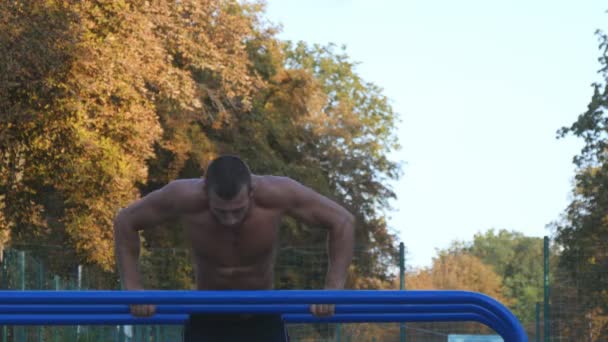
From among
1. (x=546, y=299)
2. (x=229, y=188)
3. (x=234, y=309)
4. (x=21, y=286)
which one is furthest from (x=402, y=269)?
(x=234, y=309)

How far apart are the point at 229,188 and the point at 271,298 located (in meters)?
1.03

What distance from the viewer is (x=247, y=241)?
231 inches

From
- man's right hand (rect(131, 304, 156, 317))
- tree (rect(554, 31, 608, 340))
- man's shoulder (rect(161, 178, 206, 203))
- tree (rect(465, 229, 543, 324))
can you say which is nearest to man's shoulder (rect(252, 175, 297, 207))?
man's shoulder (rect(161, 178, 206, 203))

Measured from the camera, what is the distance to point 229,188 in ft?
17.1

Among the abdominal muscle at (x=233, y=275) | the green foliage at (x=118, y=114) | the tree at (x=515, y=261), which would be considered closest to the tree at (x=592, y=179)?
the green foliage at (x=118, y=114)

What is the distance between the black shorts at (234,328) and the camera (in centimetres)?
573

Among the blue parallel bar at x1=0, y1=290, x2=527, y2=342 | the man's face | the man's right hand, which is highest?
the man's face

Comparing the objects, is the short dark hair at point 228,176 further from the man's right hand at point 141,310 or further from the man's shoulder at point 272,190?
the man's right hand at point 141,310

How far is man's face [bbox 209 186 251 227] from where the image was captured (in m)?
5.27

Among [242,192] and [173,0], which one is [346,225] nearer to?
[242,192]

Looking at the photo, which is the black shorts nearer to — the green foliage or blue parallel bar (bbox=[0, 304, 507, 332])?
blue parallel bar (bbox=[0, 304, 507, 332])

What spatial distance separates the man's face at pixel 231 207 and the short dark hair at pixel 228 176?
34 millimetres

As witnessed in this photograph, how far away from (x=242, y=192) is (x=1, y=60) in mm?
15011

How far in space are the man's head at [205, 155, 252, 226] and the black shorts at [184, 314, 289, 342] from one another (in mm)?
593
